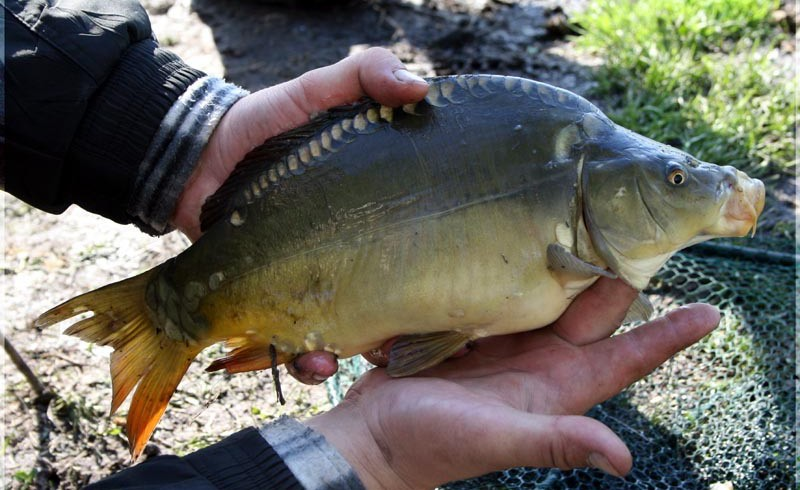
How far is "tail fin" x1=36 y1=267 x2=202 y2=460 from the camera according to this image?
2.29 meters

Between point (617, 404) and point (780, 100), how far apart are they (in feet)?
7.71

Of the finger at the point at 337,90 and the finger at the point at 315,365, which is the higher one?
the finger at the point at 337,90

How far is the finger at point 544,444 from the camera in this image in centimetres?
167

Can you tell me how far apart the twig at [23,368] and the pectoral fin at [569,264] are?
202 cm

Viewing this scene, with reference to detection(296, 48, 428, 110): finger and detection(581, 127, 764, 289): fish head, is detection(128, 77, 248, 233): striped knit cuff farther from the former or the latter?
detection(581, 127, 764, 289): fish head

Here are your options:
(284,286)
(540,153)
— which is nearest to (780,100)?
(540,153)

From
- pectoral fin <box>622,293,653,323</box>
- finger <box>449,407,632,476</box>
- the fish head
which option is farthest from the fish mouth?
finger <box>449,407,632,476</box>

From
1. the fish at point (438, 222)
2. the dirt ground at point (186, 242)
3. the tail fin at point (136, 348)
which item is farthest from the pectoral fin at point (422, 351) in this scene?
the dirt ground at point (186, 242)

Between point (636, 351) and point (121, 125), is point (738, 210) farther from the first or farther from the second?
point (121, 125)

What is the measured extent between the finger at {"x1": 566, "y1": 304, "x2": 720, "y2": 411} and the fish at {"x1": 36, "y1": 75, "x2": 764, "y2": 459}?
0.13m

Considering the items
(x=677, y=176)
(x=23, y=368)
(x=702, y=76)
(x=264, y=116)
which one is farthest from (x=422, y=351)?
(x=702, y=76)

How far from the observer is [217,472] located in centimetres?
195

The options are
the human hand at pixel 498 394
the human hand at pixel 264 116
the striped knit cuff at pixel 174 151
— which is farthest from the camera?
the striped knit cuff at pixel 174 151

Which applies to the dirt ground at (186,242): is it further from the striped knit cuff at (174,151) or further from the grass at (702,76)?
the striped knit cuff at (174,151)
